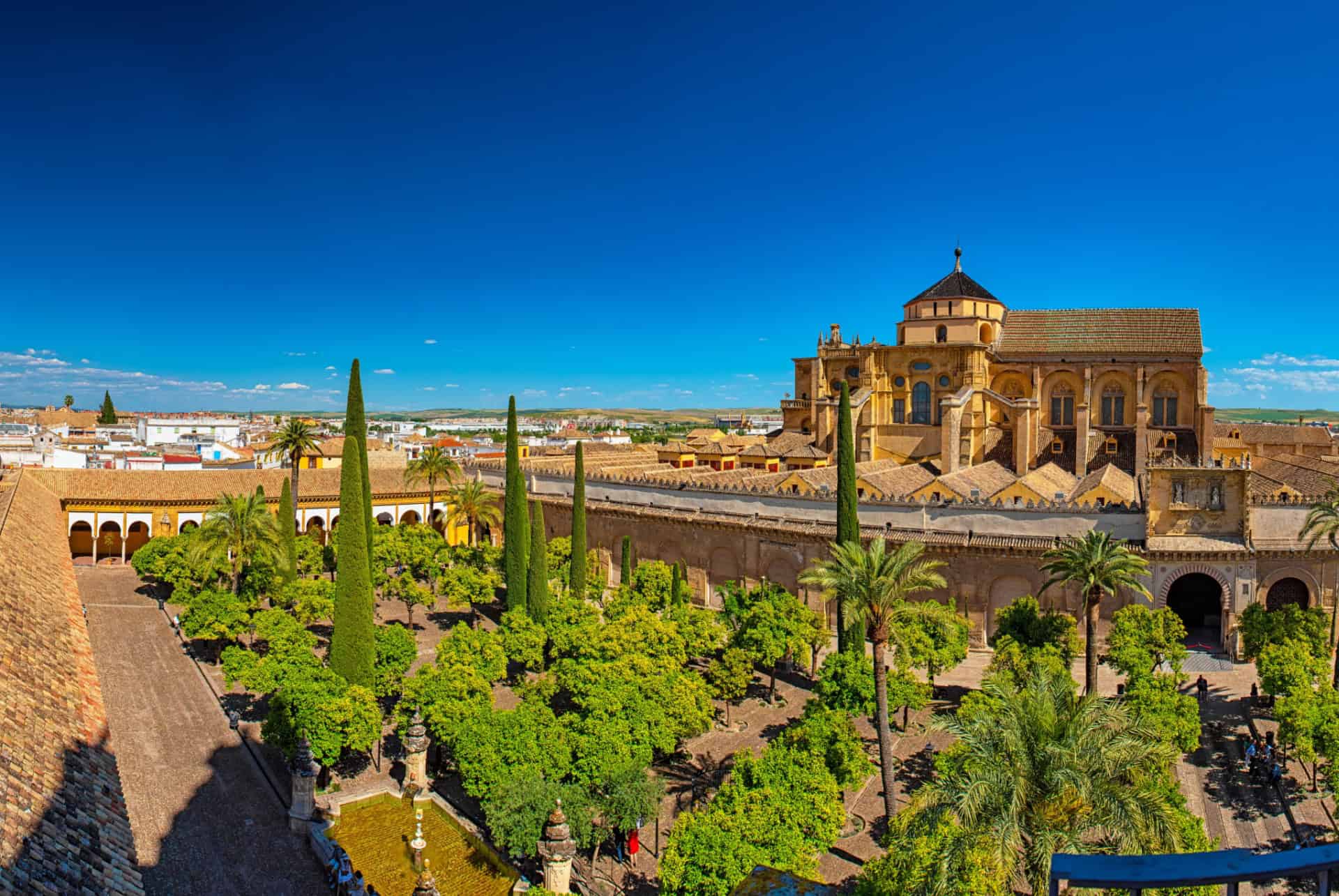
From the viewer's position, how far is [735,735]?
19062 mm

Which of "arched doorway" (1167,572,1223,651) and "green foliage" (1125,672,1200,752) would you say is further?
"arched doorway" (1167,572,1223,651)

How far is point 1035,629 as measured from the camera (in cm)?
2114

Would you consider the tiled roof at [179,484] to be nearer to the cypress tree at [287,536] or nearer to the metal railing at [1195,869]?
the cypress tree at [287,536]

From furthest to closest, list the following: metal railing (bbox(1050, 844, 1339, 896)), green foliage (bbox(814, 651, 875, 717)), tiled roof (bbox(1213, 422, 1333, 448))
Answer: tiled roof (bbox(1213, 422, 1333, 448)) → green foliage (bbox(814, 651, 875, 717)) → metal railing (bbox(1050, 844, 1339, 896))

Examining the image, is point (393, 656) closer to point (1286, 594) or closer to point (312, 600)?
point (312, 600)

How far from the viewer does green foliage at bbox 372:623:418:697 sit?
1886 cm

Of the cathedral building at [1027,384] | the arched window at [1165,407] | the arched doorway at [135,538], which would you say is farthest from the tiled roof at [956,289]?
the arched doorway at [135,538]

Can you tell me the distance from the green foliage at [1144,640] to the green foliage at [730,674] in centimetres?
805

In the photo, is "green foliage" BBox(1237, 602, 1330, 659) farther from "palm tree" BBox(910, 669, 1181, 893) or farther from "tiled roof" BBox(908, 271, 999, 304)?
"tiled roof" BBox(908, 271, 999, 304)

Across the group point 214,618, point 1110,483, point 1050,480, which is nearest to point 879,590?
point 214,618

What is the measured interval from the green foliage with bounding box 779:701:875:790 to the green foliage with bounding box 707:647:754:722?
3.39 metres

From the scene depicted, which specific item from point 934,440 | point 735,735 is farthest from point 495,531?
point 735,735

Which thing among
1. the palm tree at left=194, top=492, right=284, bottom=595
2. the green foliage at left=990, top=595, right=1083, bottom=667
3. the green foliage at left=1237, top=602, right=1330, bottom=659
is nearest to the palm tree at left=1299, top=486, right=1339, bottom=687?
the green foliage at left=1237, top=602, right=1330, bottom=659

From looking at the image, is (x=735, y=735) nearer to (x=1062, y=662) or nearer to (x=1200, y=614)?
(x=1062, y=662)
